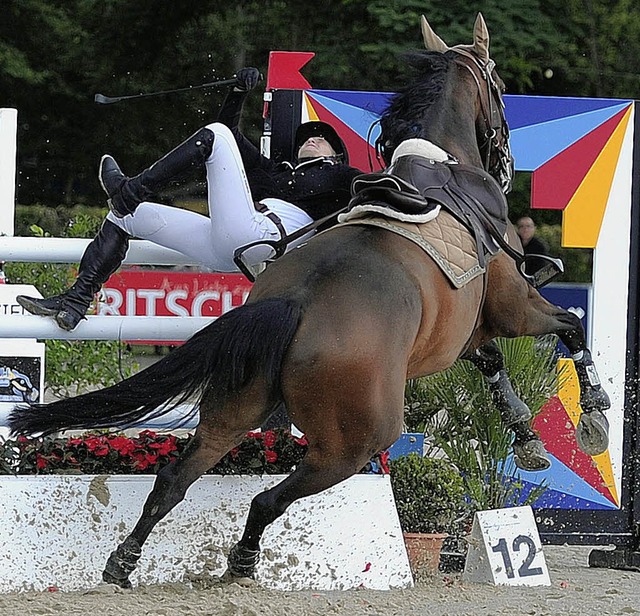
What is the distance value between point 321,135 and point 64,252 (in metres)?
1.18

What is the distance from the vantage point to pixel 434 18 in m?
14.2

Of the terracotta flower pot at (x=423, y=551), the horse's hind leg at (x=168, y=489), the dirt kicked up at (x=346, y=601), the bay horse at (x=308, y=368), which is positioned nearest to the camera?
the bay horse at (x=308, y=368)

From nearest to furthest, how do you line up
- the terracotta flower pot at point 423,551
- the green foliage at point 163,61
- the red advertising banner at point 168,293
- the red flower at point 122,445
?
1. the red flower at point 122,445
2. the terracotta flower pot at point 423,551
3. the red advertising banner at point 168,293
4. the green foliage at point 163,61

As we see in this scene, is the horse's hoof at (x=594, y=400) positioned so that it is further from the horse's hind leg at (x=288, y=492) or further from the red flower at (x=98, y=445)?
the red flower at (x=98, y=445)

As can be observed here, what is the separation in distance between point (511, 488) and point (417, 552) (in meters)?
0.75

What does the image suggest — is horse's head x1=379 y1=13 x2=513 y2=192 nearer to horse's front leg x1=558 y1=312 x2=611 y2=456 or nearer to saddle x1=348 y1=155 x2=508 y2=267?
saddle x1=348 y1=155 x2=508 y2=267

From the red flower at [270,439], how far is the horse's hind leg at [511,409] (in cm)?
101

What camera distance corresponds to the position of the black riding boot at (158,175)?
182 inches

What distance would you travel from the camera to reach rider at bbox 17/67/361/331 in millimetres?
4684

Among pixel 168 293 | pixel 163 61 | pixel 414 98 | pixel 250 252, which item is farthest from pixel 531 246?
pixel 163 61

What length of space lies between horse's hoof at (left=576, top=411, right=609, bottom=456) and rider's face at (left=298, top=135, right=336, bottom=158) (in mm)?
1646

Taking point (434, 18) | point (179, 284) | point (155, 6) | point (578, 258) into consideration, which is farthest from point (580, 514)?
point (155, 6)

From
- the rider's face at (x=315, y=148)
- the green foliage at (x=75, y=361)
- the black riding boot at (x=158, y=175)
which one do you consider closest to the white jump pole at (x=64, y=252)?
the black riding boot at (x=158, y=175)

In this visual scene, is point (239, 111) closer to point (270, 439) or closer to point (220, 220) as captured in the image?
point (220, 220)
